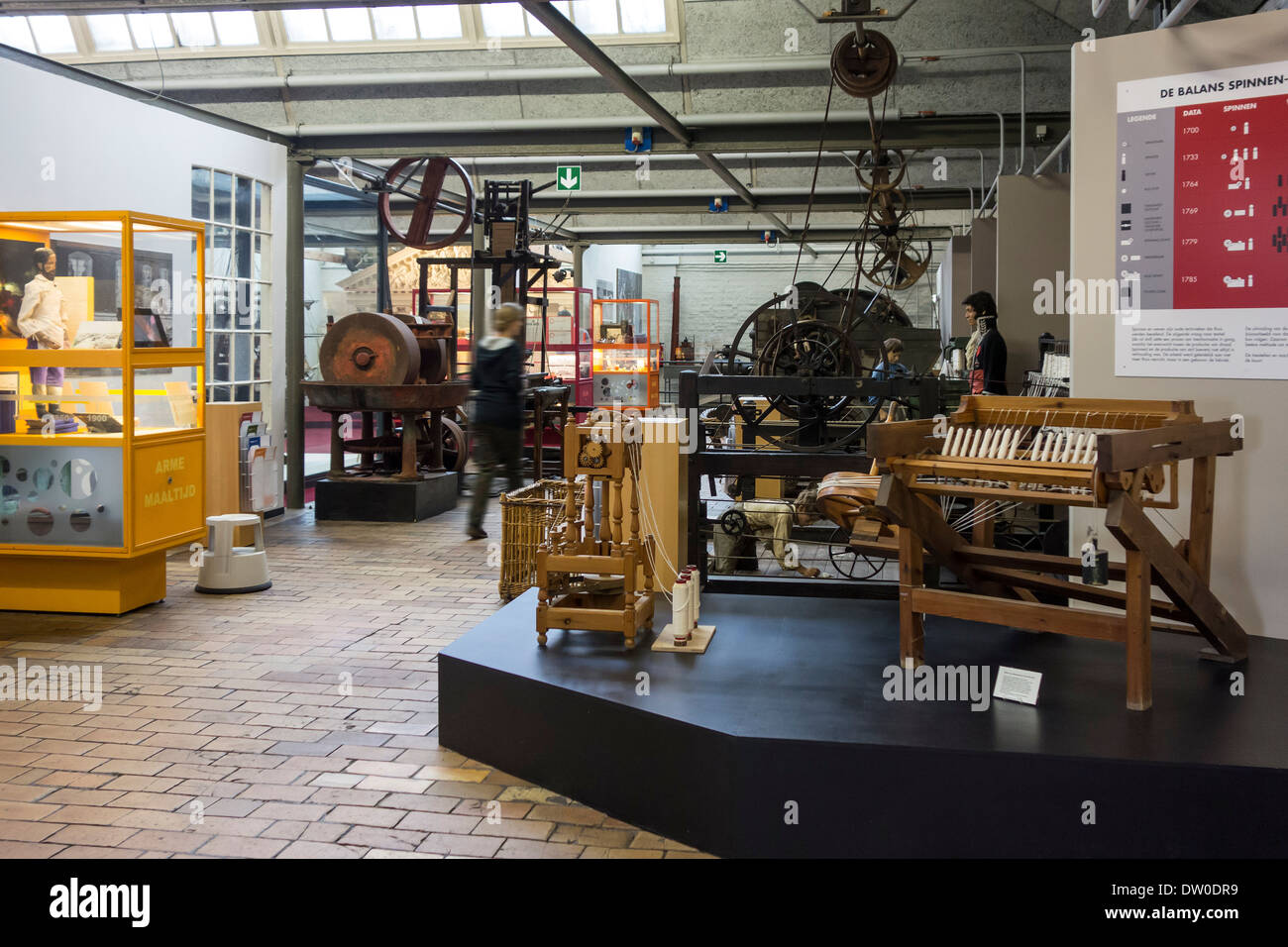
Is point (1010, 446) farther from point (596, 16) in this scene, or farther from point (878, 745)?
point (596, 16)

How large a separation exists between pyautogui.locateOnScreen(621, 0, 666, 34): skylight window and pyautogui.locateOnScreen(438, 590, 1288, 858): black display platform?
611 cm

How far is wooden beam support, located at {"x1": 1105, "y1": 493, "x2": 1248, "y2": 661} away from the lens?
10.6 feet

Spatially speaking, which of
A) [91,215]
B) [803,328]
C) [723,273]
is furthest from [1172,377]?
[723,273]

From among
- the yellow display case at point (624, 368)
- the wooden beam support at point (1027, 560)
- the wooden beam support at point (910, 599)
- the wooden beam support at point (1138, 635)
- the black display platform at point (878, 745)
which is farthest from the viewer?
the yellow display case at point (624, 368)

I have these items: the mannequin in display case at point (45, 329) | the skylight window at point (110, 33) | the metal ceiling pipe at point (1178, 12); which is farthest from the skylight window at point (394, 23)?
the metal ceiling pipe at point (1178, 12)

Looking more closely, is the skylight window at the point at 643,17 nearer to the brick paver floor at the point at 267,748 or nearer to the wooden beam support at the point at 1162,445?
the brick paver floor at the point at 267,748

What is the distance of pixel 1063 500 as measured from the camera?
3541 millimetres

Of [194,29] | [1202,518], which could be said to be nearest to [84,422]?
[194,29]

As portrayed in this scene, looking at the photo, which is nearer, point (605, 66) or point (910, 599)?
point (910, 599)

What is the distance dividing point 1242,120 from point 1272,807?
272 centimetres

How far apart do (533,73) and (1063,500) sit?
22.3ft

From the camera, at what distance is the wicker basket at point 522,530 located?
6.49m

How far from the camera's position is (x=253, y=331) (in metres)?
9.47

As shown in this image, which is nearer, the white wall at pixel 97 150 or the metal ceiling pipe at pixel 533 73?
the white wall at pixel 97 150
